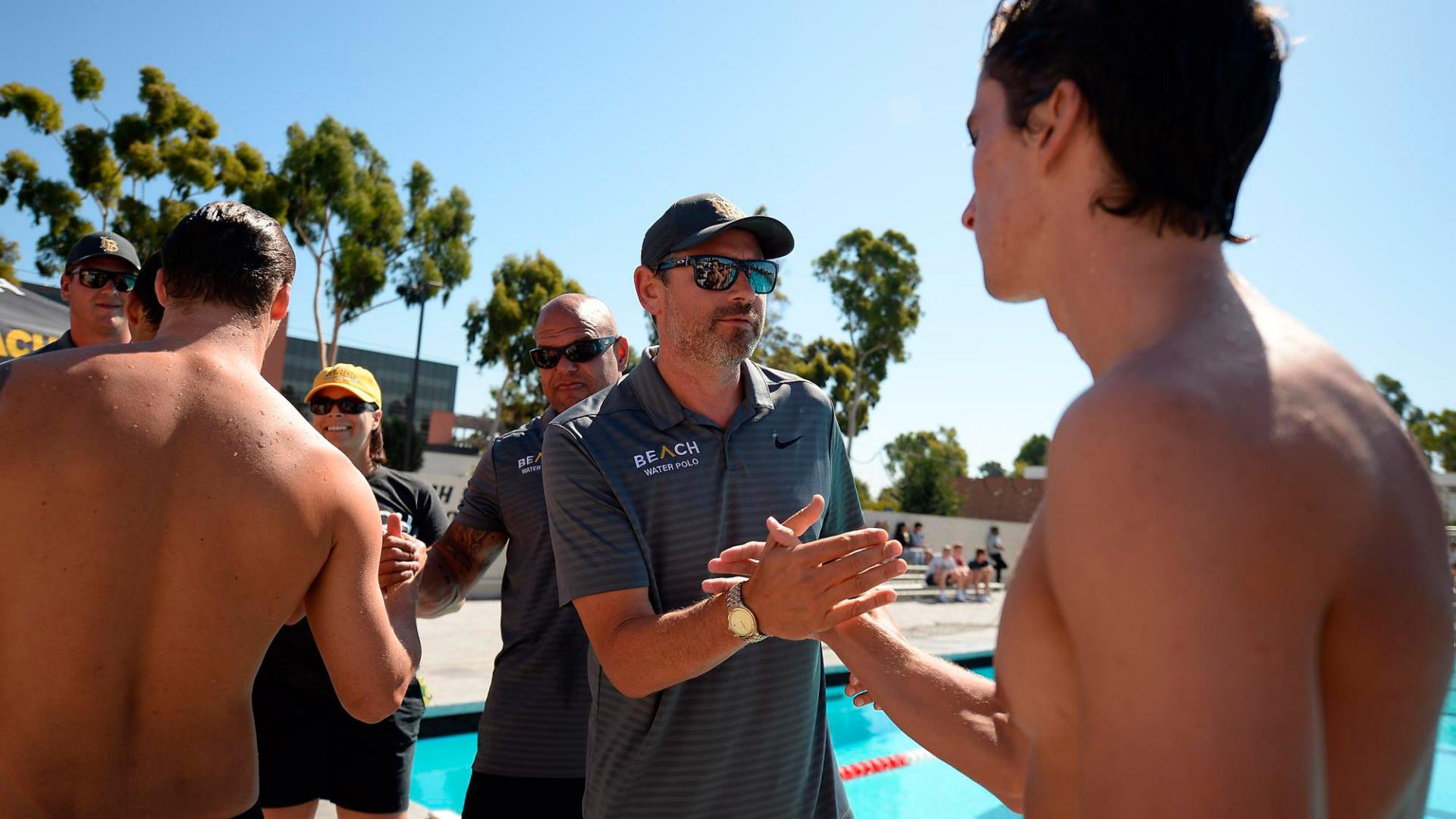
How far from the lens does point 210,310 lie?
2084 millimetres

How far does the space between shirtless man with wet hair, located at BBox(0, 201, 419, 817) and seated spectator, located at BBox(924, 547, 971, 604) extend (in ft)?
67.3

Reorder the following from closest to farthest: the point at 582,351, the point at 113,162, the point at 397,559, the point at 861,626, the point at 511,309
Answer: the point at 861,626 → the point at 397,559 → the point at 582,351 → the point at 113,162 → the point at 511,309

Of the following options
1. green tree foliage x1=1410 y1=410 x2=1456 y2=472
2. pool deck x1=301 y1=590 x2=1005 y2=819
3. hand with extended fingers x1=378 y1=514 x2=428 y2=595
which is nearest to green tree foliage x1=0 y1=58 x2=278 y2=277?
pool deck x1=301 y1=590 x2=1005 y2=819

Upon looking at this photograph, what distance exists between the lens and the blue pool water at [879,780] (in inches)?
295

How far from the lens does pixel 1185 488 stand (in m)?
0.82

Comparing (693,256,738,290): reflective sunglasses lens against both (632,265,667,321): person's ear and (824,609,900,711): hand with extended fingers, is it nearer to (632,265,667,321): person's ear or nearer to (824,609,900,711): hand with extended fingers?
(632,265,667,321): person's ear

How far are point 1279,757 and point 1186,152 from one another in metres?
0.67

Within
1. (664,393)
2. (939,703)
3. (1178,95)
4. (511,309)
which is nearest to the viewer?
(1178,95)

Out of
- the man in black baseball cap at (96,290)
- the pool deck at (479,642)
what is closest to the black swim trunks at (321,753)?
the pool deck at (479,642)

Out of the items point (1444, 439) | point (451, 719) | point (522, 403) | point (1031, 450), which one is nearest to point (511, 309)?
point (522, 403)

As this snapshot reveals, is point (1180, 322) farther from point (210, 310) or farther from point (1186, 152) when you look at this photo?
point (210, 310)

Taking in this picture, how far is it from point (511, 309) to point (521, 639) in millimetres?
26780

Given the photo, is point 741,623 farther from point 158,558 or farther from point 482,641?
point 482,641

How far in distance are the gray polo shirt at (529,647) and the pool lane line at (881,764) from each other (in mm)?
5704
